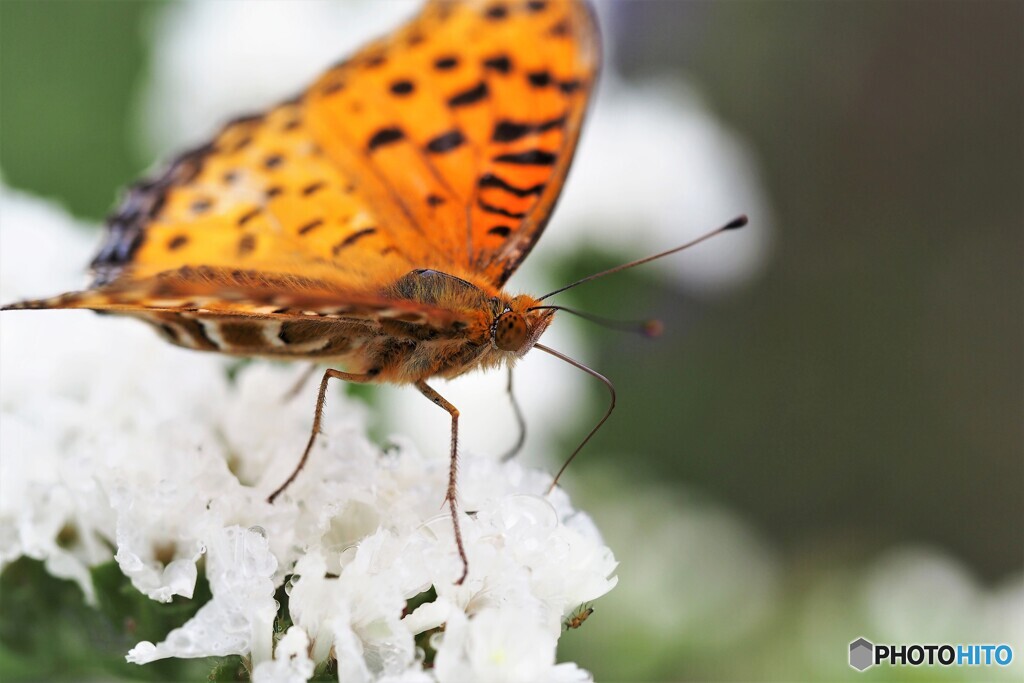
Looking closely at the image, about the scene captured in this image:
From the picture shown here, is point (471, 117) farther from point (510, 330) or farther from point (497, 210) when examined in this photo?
point (510, 330)

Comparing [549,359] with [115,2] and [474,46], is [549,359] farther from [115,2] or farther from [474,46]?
[115,2]

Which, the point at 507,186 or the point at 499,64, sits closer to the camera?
the point at 507,186

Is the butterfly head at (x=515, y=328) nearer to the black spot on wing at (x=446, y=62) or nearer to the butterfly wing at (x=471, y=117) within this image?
the butterfly wing at (x=471, y=117)

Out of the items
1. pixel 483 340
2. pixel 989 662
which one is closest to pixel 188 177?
pixel 483 340

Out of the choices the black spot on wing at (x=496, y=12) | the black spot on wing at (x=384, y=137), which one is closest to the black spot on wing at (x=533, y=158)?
the black spot on wing at (x=384, y=137)

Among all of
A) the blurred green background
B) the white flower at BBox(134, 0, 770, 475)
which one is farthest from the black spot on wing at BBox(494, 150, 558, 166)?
the blurred green background

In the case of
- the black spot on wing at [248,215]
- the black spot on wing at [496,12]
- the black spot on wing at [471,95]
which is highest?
the black spot on wing at [496,12]

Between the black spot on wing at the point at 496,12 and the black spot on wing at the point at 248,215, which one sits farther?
the black spot on wing at the point at 496,12

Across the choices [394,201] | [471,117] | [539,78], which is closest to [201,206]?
[394,201]

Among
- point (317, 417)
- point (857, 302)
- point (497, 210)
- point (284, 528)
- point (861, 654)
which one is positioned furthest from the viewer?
point (857, 302)

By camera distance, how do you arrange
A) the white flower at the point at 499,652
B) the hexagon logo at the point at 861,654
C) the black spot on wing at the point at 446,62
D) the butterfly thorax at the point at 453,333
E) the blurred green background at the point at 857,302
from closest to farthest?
the white flower at the point at 499,652, the butterfly thorax at the point at 453,333, the black spot on wing at the point at 446,62, the hexagon logo at the point at 861,654, the blurred green background at the point at 857,302
